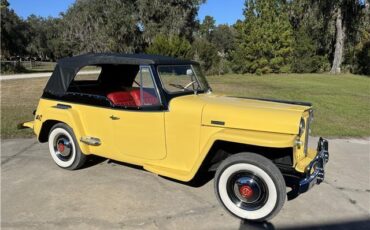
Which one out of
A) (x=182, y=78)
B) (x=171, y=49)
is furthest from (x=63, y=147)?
(x=171, y=49)

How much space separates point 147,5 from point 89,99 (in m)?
30.2

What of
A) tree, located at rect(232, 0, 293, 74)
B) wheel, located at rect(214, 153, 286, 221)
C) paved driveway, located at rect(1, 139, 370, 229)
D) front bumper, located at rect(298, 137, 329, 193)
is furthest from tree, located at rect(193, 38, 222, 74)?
wheel, located at rect(214, 153, 286, 221)

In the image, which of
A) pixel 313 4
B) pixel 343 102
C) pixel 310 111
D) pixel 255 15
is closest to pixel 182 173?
pixel 310 111

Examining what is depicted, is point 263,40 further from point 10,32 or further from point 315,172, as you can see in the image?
point 10,32

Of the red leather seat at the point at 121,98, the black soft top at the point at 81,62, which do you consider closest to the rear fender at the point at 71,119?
the black soft top at the point at 81,62

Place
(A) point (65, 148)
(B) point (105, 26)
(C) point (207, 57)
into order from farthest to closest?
1. (B) point (105, 26)
2. (C) point (207, 57)
3. (A) point (65, 148)

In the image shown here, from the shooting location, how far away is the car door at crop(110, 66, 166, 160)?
4.48m

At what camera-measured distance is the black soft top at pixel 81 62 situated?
15.9ft

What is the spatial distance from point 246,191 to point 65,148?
2870 mm

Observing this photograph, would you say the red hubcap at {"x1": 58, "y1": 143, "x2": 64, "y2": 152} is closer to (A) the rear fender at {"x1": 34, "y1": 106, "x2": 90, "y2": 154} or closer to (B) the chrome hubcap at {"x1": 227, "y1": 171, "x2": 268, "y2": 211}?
(A) the rear fender at {"x1": 34, "y1": 106, "x2": 90, "y2": 154}

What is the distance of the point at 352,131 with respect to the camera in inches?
329

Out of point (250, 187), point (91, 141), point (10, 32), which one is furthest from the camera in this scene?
point (10, 32)

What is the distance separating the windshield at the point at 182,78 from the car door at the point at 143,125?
203 millimetres

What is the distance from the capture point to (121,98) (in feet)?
17.9
